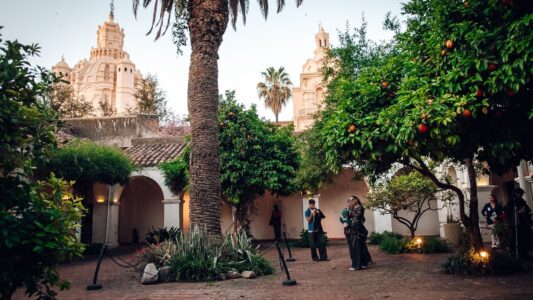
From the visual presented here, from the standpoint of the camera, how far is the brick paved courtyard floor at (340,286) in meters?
6.20

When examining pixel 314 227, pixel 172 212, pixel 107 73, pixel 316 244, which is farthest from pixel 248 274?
pixel 107 73

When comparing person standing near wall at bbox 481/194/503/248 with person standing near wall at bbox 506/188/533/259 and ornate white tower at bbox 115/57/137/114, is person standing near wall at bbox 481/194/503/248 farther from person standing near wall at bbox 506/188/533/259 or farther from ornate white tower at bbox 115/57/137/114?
ornate white tower at bbox 115/57/137/114

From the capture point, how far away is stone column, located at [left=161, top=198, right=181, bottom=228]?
680 inches

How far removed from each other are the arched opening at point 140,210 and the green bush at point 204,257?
13.2 meters

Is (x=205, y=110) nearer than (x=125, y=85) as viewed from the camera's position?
Yes

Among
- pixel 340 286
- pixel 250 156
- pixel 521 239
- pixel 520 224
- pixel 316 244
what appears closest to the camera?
pixel 340 286

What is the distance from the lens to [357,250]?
9.10 meters

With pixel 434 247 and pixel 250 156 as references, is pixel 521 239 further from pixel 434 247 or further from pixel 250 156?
pixel 250 156

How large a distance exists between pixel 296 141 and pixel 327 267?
24.1 ft

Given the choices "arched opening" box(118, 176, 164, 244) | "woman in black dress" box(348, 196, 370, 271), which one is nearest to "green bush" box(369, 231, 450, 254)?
"woman in black dress" box(348, 196, 370, 271)

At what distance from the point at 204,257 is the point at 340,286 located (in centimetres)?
293

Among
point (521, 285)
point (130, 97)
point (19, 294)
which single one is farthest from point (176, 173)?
point (130, 97)

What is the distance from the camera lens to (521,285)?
6418 millimetres

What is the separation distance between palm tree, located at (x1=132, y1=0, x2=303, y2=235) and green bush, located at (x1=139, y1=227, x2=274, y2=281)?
474 mm
